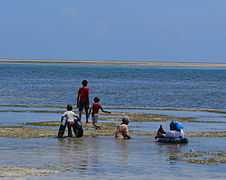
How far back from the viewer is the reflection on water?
18500mm

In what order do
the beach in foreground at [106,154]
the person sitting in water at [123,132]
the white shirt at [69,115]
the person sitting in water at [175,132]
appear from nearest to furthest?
the beach in foreground at [106,154] → the person sitting in water at [175,132] → the person sitting in water at [123,132] → the white shirt at [69,115]

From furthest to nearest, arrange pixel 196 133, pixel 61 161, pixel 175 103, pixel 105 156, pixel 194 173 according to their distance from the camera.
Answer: pixel 175 103, pixel 196 133, pixel 105 156, pixel 61 161, pixel 194 173

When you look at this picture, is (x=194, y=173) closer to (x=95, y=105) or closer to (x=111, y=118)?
(x=95, y=105)

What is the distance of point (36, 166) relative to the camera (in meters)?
19.2

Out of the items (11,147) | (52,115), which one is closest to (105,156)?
(11,147)

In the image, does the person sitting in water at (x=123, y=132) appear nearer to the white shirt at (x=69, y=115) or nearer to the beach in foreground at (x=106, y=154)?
the beach in foreground at (x=106, y=154)

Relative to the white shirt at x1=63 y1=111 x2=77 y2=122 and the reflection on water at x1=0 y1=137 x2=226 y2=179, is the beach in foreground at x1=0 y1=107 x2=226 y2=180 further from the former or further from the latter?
the white shirt at x1=63 y1=111 x2=77 y2=122

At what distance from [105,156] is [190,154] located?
253cm

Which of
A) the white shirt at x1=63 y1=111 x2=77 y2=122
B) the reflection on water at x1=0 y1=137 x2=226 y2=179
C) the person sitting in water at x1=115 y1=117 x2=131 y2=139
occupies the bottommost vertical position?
the reflection on water at x1=0 y1=137 x2=226 y2=179

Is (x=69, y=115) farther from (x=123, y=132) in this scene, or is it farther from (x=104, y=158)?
(x=104, y=158)

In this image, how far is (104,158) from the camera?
21.4 m

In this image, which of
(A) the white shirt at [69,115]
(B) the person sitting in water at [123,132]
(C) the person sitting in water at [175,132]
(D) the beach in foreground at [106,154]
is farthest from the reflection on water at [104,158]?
(A) the white shirt at [69,115]

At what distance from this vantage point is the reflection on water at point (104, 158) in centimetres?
1850

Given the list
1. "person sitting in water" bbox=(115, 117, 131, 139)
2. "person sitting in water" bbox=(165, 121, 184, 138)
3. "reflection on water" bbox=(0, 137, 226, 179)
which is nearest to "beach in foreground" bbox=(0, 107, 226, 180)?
"reflection on water" bbox=(0, 137, 226, 179)
